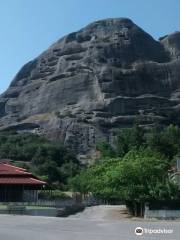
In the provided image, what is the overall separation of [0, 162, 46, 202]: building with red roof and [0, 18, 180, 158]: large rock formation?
5419 cm

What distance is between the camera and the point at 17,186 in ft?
188

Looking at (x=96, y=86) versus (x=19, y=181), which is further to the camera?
(x=96, y=86)

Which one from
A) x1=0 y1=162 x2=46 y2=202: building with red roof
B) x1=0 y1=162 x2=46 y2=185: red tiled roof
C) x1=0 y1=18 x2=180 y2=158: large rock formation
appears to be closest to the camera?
x1=0 y1=162 x2=46 y2=185: red tiled roof

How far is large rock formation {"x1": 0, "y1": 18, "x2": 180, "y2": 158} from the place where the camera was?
11769cm

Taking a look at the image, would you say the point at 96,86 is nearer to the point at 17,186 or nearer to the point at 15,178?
the point at 15,178

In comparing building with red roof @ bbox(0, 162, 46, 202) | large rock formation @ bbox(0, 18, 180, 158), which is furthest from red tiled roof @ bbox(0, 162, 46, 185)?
large rock formation @ bbox(0, 18, 180, 158)

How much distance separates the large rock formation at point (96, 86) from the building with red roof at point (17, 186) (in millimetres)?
54186

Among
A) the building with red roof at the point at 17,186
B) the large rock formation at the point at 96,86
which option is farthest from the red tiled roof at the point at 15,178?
the large rock formation at the point at 96,86

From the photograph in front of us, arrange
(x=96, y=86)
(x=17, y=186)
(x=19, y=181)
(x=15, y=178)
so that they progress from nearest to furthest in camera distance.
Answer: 1. (x=19, y=181)
2. (x=17, y=186)
3. (x=15, y=178)
4. (x=96, y=86)

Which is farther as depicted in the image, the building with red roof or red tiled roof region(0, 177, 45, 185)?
the building with red roof

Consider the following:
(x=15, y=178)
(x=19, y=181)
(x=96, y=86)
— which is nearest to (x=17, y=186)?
(x=15, y=178)

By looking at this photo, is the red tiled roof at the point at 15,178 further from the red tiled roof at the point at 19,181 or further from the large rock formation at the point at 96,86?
the large rock formation at the point at 96,86

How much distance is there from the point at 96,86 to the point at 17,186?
243ft

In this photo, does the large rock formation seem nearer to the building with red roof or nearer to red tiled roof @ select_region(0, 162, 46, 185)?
red tiled roof @ select_region(0, 162, 46, 185)
